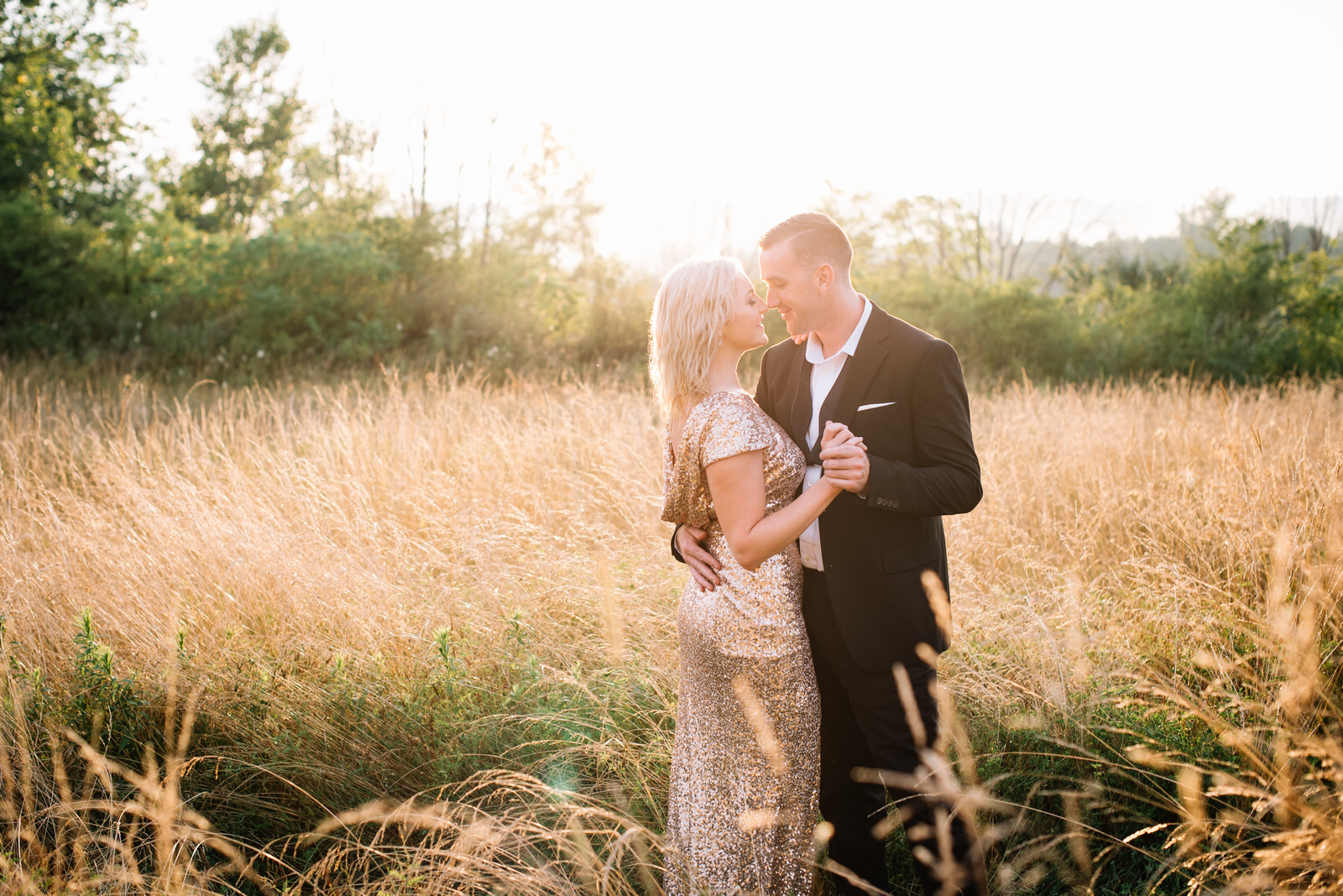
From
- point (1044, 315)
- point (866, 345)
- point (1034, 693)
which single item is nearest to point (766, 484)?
point (866, 345)

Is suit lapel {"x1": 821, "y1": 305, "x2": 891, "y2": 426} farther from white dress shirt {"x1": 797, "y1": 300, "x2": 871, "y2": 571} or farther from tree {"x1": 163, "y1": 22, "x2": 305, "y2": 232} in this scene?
tree {"x1": 163, "y1": 22, "x2": 305, "y2": 232}

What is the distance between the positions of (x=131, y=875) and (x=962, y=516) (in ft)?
15.5

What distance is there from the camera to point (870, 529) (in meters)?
2.30

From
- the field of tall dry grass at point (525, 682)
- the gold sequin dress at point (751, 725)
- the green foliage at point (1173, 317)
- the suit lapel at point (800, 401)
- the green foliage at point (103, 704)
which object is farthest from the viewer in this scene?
the green foliage at point (1173, 317)

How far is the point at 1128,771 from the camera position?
2.89 meters

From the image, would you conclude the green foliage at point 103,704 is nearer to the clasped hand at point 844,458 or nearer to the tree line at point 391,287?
the clasped hand at point 844,458

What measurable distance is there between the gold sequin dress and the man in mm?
133

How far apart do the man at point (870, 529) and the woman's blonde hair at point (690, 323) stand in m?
0.29

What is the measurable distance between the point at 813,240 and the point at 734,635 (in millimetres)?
1282

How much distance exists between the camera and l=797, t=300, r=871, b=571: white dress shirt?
2391mm

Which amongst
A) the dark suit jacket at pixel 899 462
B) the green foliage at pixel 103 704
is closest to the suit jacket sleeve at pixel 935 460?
the dark suit jacket at pixel 899 462

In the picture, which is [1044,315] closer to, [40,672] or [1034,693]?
[1034,693]

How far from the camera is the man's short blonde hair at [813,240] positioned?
94.7 inches

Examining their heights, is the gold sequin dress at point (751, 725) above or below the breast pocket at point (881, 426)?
below
